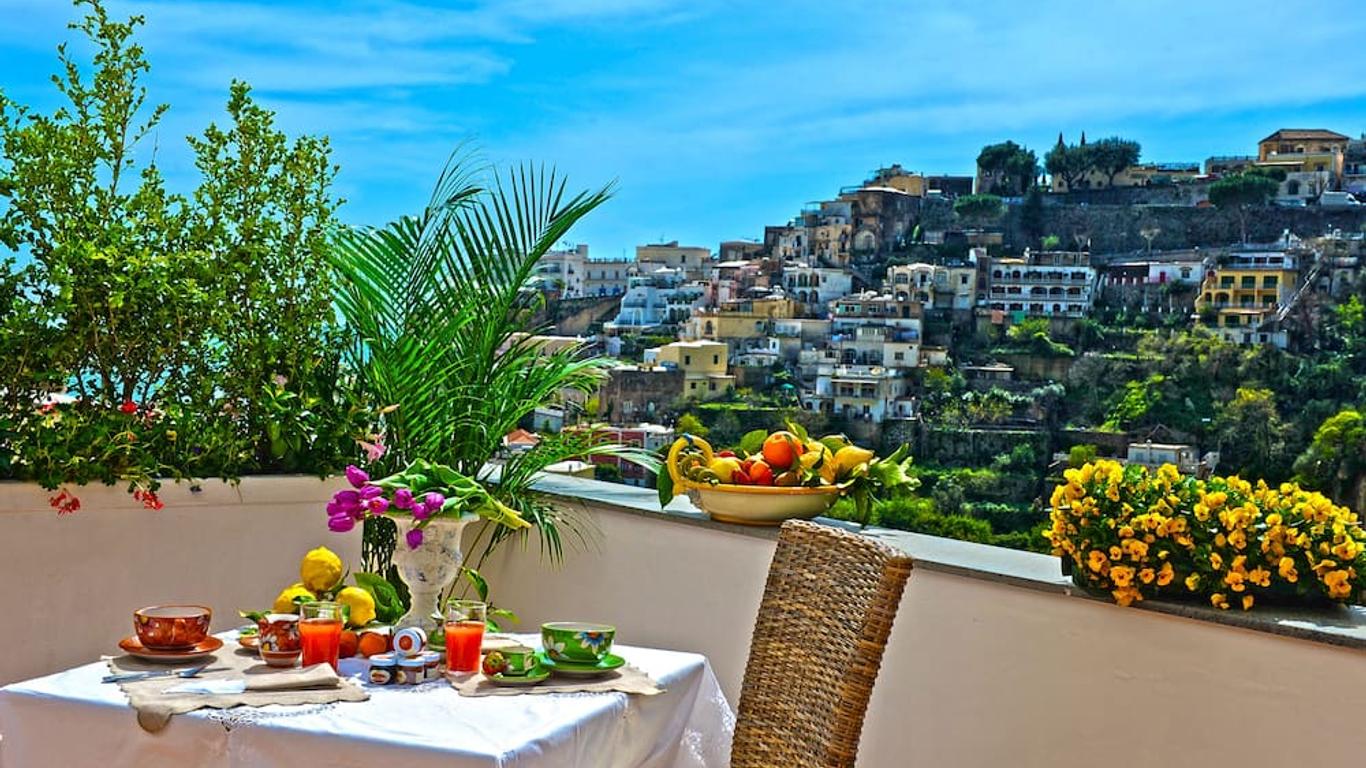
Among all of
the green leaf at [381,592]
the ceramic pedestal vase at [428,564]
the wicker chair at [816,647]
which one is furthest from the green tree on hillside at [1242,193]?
the ceramic pedestal vase at [428,564]

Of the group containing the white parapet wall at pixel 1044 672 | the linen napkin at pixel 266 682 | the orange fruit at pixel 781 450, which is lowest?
the white parapet wall at pixel 1044 672

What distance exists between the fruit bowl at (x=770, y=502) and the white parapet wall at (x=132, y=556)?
39.8 inches

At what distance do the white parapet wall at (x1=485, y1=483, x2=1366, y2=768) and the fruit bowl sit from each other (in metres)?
0.05

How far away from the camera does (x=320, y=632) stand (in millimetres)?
1713

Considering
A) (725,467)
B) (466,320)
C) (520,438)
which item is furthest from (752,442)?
(466,320)

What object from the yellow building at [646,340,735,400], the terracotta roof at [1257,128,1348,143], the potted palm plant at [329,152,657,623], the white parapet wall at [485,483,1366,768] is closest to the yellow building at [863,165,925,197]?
the yellow building at [646,340,735,400]

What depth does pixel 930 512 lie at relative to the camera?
325 centimetres

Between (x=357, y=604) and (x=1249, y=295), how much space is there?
405cm

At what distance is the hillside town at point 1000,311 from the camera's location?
439 cm

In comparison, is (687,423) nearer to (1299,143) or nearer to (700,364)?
(700,364)

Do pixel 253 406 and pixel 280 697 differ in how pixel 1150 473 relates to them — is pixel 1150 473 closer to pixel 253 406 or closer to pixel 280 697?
pixel 280 697

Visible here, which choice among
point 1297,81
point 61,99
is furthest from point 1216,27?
point 61,99

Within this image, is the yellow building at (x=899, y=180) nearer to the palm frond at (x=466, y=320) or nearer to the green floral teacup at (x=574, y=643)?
the palm frond at (x=466, y=320)

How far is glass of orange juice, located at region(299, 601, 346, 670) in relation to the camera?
5.61 feet
